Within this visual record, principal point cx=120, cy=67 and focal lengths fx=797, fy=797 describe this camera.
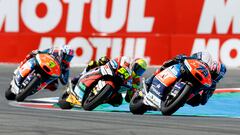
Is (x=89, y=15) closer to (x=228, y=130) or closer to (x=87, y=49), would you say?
(x=87, y=49)

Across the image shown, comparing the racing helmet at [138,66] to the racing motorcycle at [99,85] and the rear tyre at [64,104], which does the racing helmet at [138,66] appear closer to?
the racing motorcycle at [99,85]

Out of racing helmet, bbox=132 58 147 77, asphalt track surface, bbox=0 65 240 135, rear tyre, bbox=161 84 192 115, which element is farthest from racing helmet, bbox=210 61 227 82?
racing helmet, bbox=132 58 147 77

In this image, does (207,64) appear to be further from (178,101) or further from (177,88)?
(178,101)

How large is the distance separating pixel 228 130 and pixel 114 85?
Result: 3733 millimetres

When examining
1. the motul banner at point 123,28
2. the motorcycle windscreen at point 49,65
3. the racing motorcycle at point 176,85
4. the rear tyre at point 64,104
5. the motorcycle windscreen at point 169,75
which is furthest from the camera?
the motul banner at point 123,28

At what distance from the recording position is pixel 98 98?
1287 cm

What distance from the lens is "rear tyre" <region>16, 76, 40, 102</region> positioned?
15183 millimetres

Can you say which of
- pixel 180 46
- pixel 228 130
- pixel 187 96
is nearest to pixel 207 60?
pixel 187 96

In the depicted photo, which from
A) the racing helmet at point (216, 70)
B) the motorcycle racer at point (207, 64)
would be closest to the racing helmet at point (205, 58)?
the motorcycle racer at point (207, 64)

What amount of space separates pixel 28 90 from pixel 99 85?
255 centimetres

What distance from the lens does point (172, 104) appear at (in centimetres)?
1181

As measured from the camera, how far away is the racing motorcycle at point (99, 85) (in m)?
12.9

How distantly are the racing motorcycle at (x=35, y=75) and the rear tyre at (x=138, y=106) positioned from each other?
2.97 meters

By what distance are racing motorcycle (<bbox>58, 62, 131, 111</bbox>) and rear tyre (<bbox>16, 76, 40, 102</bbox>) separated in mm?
1533
